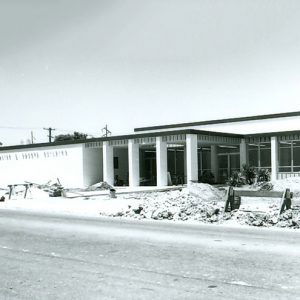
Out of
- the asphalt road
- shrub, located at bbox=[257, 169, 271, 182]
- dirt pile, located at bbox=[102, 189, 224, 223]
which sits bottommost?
dirt pile, located at bbox=[102, 189, 224, 223]

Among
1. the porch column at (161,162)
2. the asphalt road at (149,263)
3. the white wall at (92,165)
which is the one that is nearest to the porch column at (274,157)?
the porch column at (161,162)

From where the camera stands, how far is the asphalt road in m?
6.68

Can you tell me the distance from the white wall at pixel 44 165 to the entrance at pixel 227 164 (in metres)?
11.1

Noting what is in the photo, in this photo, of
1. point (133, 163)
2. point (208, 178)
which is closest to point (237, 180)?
point (208, 178)

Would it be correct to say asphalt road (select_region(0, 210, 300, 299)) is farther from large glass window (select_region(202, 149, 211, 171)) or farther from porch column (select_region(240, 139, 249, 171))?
large glass window (select_region(202, 149, 211, 171))

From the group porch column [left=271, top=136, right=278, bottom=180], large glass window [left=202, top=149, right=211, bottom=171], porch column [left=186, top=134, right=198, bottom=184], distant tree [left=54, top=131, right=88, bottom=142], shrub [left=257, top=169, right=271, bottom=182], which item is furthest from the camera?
distant tree [left=54, top=131, right=88, bottom=142]

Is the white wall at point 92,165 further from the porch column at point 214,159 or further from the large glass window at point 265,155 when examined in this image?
the large glass window at point 265,155

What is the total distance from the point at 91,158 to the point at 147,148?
5.33 metres

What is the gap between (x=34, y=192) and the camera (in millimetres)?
31141

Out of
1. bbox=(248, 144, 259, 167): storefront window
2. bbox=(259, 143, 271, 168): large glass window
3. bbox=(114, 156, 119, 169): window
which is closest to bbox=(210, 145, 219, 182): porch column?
bbox=(248, 144, 259, 167): storefront window

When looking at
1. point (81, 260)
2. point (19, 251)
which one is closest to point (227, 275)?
point (81, 260)

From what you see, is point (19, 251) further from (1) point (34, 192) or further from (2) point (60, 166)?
(2) point (60, 166)

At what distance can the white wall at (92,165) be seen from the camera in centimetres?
3862

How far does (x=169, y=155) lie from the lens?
143ft
